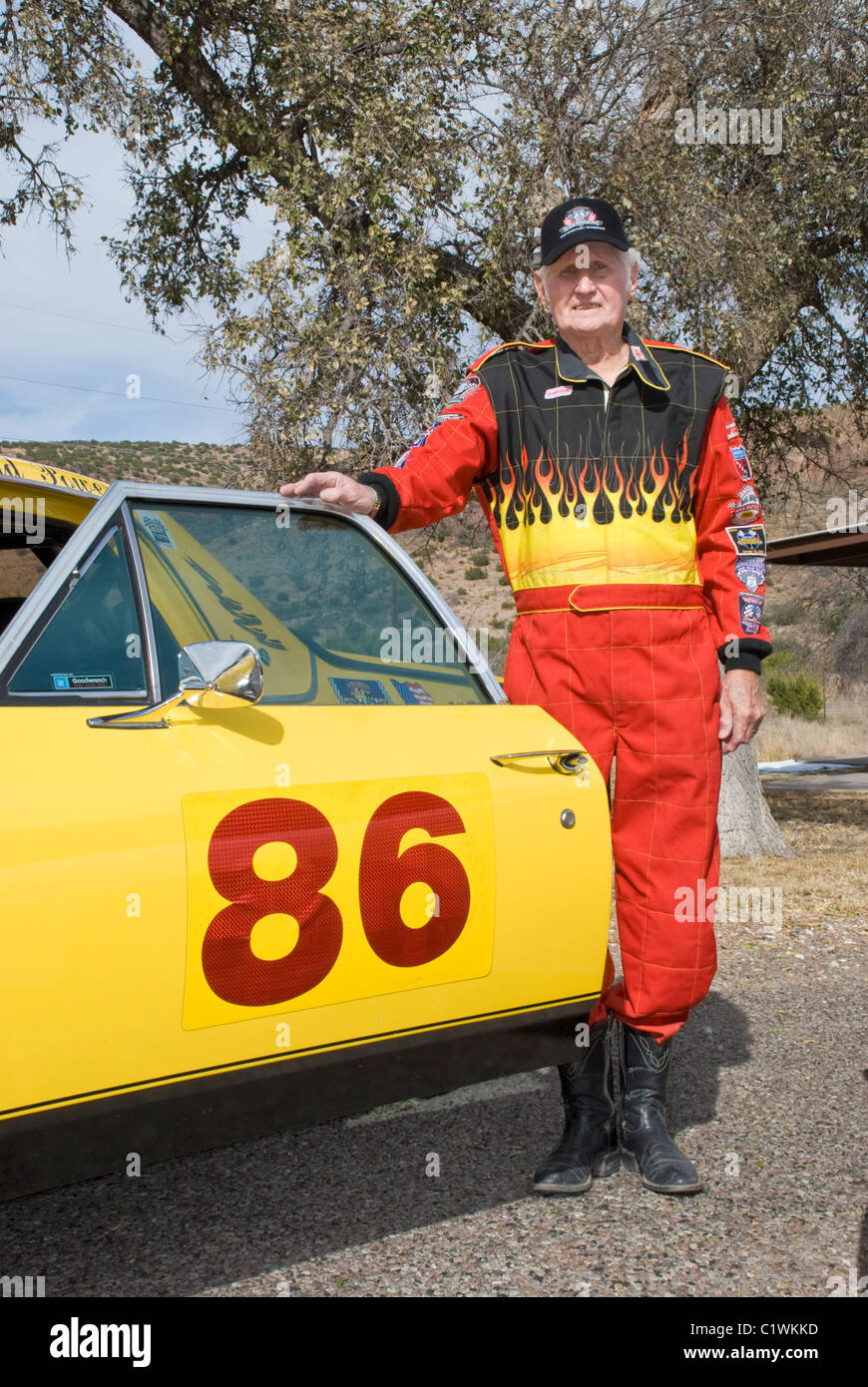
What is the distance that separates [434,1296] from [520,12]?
8.19 meters

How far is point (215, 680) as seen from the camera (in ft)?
6.41

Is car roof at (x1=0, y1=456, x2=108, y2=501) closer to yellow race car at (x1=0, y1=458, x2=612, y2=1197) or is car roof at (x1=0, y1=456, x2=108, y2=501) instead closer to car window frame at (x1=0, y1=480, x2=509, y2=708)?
yellow race car at (x1=0, y1=458, x2=612, y2=1197)

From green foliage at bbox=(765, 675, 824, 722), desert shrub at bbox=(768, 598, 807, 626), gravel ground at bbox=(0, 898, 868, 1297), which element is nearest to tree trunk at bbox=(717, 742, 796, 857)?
gravel ground at bbox=(0, 898, 868, 1297)

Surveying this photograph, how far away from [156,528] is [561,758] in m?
0.95

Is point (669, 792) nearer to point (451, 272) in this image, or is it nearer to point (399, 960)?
point (399, 960)

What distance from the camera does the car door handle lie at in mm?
2387

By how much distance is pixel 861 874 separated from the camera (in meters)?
7.64

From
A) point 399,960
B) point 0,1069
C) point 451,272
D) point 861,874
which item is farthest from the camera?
point 451,272

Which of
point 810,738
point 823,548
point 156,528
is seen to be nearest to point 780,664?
point 810,738

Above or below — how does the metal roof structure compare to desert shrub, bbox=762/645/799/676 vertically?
above

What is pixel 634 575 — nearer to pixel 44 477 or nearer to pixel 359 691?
pixel 359 691

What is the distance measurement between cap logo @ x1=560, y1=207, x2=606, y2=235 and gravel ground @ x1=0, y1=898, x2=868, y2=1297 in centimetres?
229

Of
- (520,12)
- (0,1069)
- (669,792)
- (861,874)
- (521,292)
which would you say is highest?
(520,12)
